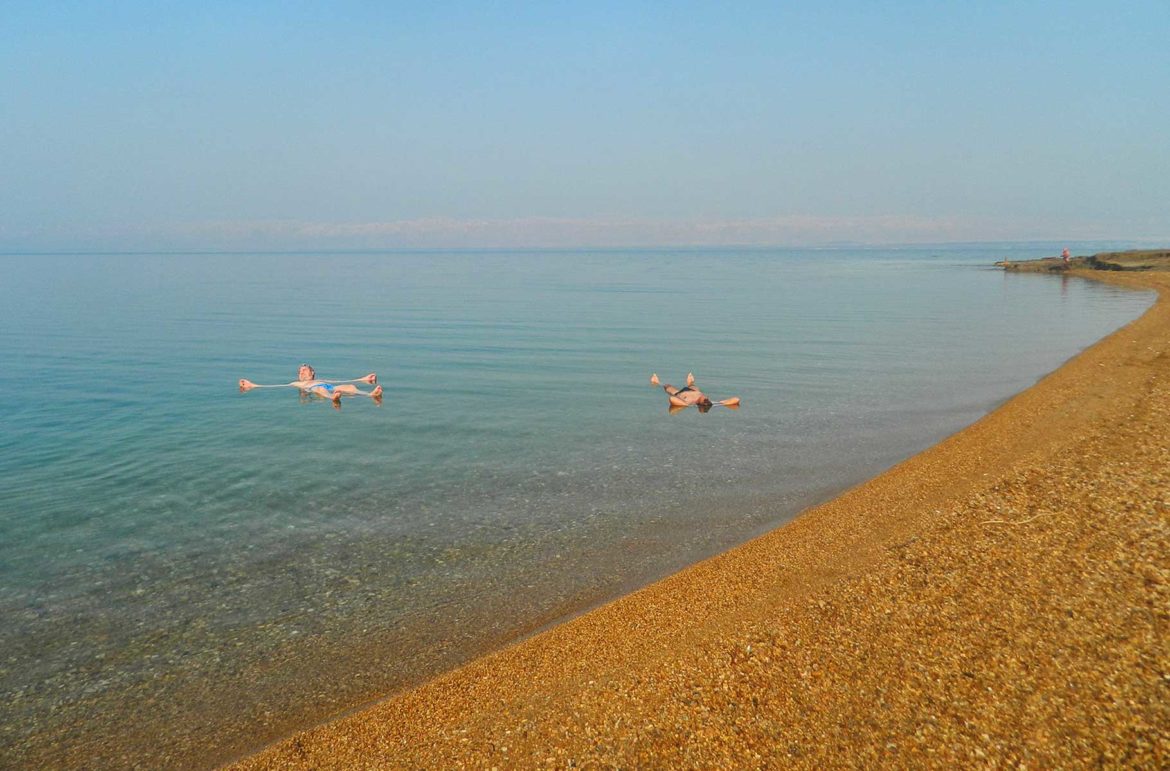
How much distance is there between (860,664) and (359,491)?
9.46 metres

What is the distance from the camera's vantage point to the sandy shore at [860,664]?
530 cm

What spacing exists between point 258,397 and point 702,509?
49.8ft

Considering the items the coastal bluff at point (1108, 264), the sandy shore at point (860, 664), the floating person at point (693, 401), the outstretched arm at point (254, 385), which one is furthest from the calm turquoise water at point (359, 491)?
the coastal bluff at point (1108, 264)

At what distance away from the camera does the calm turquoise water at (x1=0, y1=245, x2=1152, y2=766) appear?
750 cm

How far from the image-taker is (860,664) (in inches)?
246

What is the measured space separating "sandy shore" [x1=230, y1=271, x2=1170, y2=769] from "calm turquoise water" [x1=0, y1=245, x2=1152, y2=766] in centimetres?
119

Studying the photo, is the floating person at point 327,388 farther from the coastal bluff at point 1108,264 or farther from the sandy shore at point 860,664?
the coastal bluff at point 1108,264

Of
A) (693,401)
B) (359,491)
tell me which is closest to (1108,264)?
(693,401)

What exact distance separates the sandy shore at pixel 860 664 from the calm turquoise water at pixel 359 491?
119 centimetres

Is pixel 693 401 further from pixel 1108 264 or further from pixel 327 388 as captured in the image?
pixel 1108 264

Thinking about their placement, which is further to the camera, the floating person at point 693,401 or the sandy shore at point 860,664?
the floating person at point 693,401

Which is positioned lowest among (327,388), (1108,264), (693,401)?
(693,401)

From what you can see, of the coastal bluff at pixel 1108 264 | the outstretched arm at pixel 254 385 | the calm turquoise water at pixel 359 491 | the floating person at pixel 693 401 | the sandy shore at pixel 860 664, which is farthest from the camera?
the coastal bluff at pixel 1108 264

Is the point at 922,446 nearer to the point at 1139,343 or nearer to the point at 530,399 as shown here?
the point at 530,399
